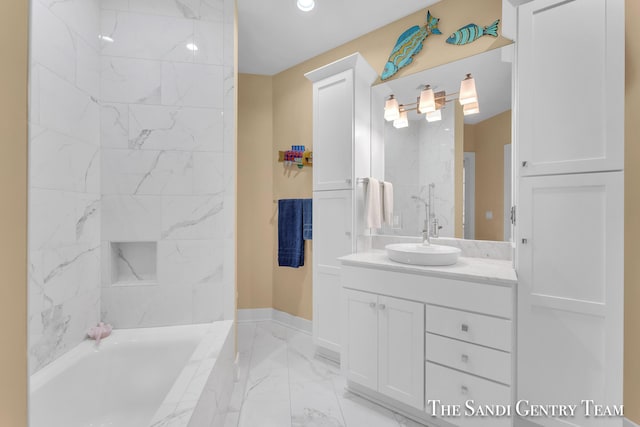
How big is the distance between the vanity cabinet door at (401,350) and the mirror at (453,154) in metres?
0.73

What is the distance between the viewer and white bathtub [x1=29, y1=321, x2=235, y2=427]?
131 centimetres

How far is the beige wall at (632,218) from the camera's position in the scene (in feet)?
4.72

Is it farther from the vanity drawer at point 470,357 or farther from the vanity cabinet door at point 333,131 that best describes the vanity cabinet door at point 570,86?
the vanity cabinet door at point 333,131

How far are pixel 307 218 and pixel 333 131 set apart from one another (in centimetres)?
92

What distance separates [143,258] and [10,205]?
68.6 inches

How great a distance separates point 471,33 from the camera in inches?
75.4

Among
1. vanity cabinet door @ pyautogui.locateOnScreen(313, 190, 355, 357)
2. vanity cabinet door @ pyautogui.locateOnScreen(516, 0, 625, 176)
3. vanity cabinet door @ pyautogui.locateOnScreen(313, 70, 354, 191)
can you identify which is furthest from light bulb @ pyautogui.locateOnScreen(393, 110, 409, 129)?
vanity cabinet door @ pyautogui.locateOnScreen(516, 0, 625, 176)

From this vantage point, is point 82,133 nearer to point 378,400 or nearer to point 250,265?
point 250,265

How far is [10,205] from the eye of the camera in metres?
0.48

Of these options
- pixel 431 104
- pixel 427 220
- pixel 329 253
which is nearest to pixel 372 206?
pixel 427 220

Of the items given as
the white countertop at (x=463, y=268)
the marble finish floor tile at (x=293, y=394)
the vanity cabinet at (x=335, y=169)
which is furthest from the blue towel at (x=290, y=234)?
the white countertop at (x=463, y=268)

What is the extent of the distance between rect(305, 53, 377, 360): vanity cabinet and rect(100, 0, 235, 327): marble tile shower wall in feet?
2.42

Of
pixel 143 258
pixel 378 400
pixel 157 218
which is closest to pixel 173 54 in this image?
pixel 157 218

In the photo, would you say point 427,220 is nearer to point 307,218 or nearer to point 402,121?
point 402,121
